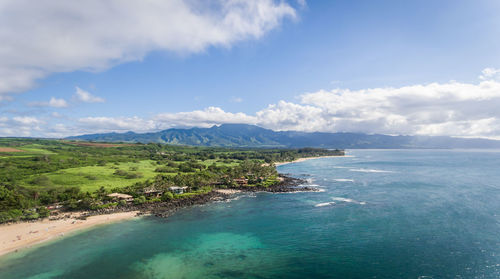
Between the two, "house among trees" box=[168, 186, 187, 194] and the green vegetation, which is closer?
the green vegetation

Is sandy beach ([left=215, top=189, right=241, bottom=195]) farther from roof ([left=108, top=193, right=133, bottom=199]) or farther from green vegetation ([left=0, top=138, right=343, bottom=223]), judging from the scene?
roof ([left=108, top=193, right=133, bottom=199])

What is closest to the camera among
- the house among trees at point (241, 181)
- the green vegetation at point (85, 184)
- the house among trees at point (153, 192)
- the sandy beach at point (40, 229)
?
→ the sandy beach at point (40, 229)

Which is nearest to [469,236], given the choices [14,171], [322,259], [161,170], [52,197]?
[322,259]

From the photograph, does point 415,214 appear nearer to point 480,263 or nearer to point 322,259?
point 480,263

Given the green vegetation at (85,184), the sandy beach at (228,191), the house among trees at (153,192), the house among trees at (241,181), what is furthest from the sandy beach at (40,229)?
the house among trees at (241,181)

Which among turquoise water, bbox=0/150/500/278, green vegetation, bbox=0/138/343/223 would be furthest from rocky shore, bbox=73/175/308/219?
turquoise water, bbox=0/150/500/278

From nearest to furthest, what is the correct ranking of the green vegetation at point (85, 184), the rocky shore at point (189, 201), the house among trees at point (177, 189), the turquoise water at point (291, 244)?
the turquoise water at point (291, 244), the green vegetation at point (85, 184), the rocky shore at point (189, 201), the house among trees at point (177, 189)

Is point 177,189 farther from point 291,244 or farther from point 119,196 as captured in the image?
point 291,244

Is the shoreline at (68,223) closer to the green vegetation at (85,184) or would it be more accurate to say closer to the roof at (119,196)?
the green vegetation at (85,184)
